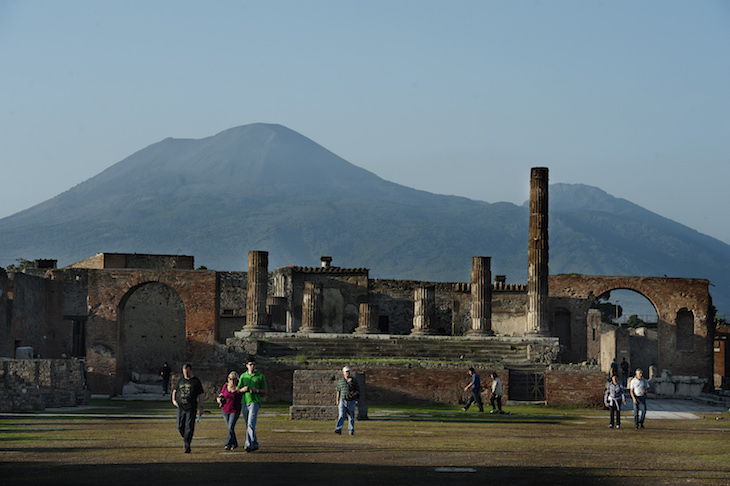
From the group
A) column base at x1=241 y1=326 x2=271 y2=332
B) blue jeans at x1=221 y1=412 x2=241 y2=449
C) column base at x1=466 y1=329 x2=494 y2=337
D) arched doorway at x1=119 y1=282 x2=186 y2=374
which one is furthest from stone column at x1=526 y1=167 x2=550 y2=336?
blue jeans at x1=221 y1=412 x2=241 y2=449

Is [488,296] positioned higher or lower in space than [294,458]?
higher

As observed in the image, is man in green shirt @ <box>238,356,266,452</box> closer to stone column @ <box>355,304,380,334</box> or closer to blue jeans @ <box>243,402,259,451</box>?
blue jeans @ <box>243,402,259,451</box>

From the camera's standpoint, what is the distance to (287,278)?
49.3 meters

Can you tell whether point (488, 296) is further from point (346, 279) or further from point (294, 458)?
point (294, 458)

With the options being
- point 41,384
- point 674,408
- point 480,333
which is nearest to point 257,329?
point 480,333

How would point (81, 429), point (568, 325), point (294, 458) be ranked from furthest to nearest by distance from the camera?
point (568, 325) → point (81, 429) → point (294, 458)

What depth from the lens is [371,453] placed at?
14.9 metres

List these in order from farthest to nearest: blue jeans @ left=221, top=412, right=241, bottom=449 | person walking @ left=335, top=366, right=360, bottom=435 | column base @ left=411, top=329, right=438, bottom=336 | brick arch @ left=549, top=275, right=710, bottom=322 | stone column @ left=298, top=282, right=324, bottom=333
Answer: brick arch @ left=549, top=275, right=710, bottom=322 < stone column @ left=298, top=282, right=324, bottom=333 < column base @ left=411, top=329, right=438, bottom=336 < person walking @ left=335, top=366, right=360, bottom=435 < blue jeans @ left=221, top=412, right=241, bottom=449

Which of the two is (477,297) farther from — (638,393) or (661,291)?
(638,393)

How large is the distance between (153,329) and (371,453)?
3390 cm

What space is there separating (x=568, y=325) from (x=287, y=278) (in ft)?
42.0

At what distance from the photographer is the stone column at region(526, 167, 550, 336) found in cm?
3788

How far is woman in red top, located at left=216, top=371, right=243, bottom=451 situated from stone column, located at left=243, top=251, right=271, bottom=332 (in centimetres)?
2353

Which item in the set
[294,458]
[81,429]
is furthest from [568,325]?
[294,458]
